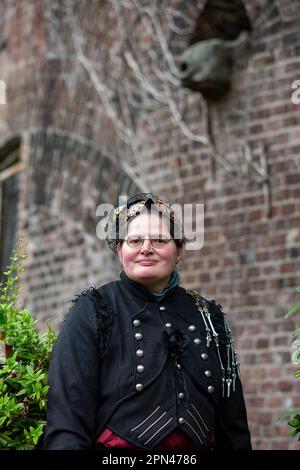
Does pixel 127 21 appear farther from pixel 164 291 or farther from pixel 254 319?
pixel 164 291

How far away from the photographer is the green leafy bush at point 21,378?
298 cm

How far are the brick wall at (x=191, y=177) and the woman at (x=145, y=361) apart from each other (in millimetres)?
2455

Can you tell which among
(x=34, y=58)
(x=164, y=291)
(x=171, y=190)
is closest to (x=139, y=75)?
(x=171, y=190)

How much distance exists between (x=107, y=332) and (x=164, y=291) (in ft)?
0.86

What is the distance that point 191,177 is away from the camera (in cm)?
631

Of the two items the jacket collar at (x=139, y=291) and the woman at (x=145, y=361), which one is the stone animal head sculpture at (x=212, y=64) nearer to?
the woman at (x=145, y=361)

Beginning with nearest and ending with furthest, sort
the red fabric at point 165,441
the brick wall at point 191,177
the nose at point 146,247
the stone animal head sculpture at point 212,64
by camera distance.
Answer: the red fabric at point 165,441 < the nose at point 146,247 < the brick wall at point 191,177 < the stone animal head sculpture at point 212,64

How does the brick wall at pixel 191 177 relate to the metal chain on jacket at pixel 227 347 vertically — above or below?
above

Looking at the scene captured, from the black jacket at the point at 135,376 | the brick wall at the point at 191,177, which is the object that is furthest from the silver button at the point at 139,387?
the brick wall at the point at 191,177

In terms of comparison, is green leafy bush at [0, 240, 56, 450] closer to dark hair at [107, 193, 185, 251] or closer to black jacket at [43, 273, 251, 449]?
black jacket at [43, 273, 251, 449]

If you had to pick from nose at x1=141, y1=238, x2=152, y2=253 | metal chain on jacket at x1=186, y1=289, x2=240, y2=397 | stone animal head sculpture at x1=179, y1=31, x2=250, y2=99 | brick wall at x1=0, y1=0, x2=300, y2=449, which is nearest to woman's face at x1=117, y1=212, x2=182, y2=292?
nose at x1=141, y1=238, x2=152, y2=253

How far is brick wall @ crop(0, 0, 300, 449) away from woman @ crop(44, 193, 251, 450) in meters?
2.46

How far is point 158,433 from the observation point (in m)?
2.79

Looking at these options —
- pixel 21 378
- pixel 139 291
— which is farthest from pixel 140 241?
pixel 21 378
